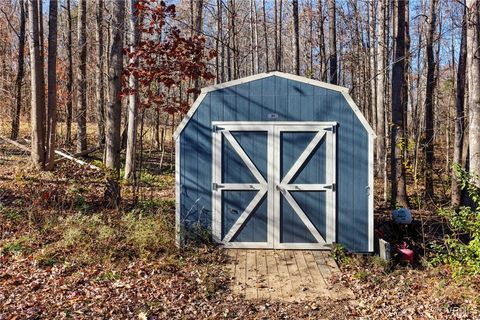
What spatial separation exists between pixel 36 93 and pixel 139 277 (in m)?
8.12

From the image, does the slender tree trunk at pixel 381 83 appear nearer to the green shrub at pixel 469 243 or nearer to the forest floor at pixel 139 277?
the forest floor at pixel 139 277

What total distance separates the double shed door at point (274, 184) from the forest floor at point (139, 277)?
0.66m

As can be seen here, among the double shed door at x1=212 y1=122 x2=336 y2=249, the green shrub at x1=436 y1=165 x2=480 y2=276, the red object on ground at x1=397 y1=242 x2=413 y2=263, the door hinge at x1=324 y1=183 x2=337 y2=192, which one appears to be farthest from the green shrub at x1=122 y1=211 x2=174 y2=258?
the green shrub at x1=436 y1=165 x2=480 y2=276

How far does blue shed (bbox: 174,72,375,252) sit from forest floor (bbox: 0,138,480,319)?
1.72 feet

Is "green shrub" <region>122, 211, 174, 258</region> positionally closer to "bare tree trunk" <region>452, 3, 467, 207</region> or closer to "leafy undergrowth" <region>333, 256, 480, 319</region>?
"leafy undergrowth" <region>333, 256, 480, 319</region>

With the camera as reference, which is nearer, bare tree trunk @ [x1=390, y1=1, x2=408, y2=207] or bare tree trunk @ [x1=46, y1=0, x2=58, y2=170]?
bare tree trunk @ [x1=390, y1=1, x2=408, y2=207]

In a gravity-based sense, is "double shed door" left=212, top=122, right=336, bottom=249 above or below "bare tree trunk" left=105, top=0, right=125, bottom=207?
below

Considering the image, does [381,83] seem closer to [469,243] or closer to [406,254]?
[406,254]

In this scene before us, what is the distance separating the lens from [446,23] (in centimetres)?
2564

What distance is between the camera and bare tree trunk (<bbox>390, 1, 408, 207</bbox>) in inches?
432

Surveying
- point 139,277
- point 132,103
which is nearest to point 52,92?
point 132,103

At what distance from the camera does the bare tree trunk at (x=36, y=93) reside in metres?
12.8

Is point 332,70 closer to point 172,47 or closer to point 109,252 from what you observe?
point 172,47

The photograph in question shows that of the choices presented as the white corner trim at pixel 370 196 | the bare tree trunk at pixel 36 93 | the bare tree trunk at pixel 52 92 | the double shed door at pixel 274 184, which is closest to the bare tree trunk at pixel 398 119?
the white corner trim at pixel 370 196
